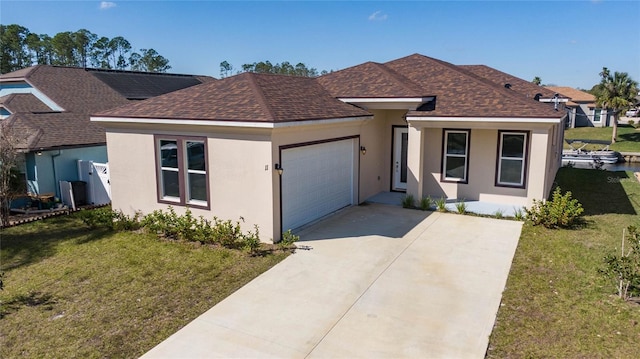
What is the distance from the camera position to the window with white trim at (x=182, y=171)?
36.9ft

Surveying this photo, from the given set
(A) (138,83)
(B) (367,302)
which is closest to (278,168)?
(B) (367,302)

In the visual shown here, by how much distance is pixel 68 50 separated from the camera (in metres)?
71.6

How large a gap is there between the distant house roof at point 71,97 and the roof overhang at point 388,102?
413 inches

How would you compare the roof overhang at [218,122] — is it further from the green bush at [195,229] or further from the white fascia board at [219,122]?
the green bush at [195,229]

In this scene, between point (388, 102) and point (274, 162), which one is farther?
point (388, 102)

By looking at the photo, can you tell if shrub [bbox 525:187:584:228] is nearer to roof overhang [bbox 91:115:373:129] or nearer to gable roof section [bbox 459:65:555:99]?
roof overhang [bbox 91:115:373:129]

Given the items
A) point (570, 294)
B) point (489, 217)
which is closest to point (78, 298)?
point (570, 294)

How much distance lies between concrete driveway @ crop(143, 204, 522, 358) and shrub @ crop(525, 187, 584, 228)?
0.98 m

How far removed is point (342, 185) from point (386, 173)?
3.20 m

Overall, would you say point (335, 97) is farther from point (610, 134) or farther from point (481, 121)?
point (610, 134)

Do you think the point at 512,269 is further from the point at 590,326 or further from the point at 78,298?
the point at 78,298

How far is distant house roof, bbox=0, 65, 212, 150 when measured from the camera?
54.9ft

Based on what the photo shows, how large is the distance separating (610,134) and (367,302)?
4673 centimetres

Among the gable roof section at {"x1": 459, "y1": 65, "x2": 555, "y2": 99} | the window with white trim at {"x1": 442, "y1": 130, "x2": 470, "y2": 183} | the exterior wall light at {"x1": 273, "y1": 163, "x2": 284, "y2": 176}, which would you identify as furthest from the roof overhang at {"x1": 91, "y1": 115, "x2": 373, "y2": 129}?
the gable roof section at {"x1": 459, "y1": 65, "x2": 555, "y2": 99}
